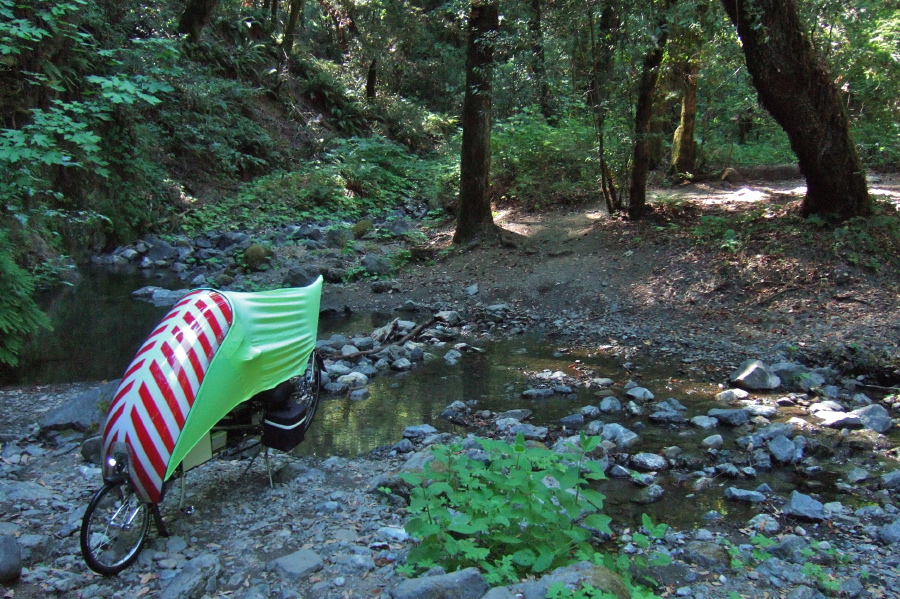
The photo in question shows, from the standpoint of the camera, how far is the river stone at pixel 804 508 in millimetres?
4305

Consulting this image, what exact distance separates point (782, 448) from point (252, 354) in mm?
4147

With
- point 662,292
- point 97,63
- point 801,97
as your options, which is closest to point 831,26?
point 801,97

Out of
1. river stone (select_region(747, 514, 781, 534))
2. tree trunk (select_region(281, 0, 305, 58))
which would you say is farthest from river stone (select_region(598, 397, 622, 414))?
tree trunk (select_region(281, 0, 305, 58))

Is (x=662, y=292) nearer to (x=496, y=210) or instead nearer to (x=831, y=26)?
(x=831, y=26)

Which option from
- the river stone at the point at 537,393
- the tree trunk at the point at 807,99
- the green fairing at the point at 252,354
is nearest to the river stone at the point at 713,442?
the river stone at the point at 537,393

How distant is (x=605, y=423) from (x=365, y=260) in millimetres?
7574

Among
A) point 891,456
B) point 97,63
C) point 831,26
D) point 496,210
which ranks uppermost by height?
point 97,63

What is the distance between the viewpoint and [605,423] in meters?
6.14

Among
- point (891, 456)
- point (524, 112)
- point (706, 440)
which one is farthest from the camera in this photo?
point (524, 112)

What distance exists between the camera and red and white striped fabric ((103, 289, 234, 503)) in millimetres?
3549

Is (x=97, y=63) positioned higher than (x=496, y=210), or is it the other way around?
(x=97, y=63)

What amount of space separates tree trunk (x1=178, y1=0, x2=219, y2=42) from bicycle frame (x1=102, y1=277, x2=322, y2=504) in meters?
17.7

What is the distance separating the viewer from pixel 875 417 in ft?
19.1

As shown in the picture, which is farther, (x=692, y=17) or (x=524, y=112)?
(x=524, y=112)
